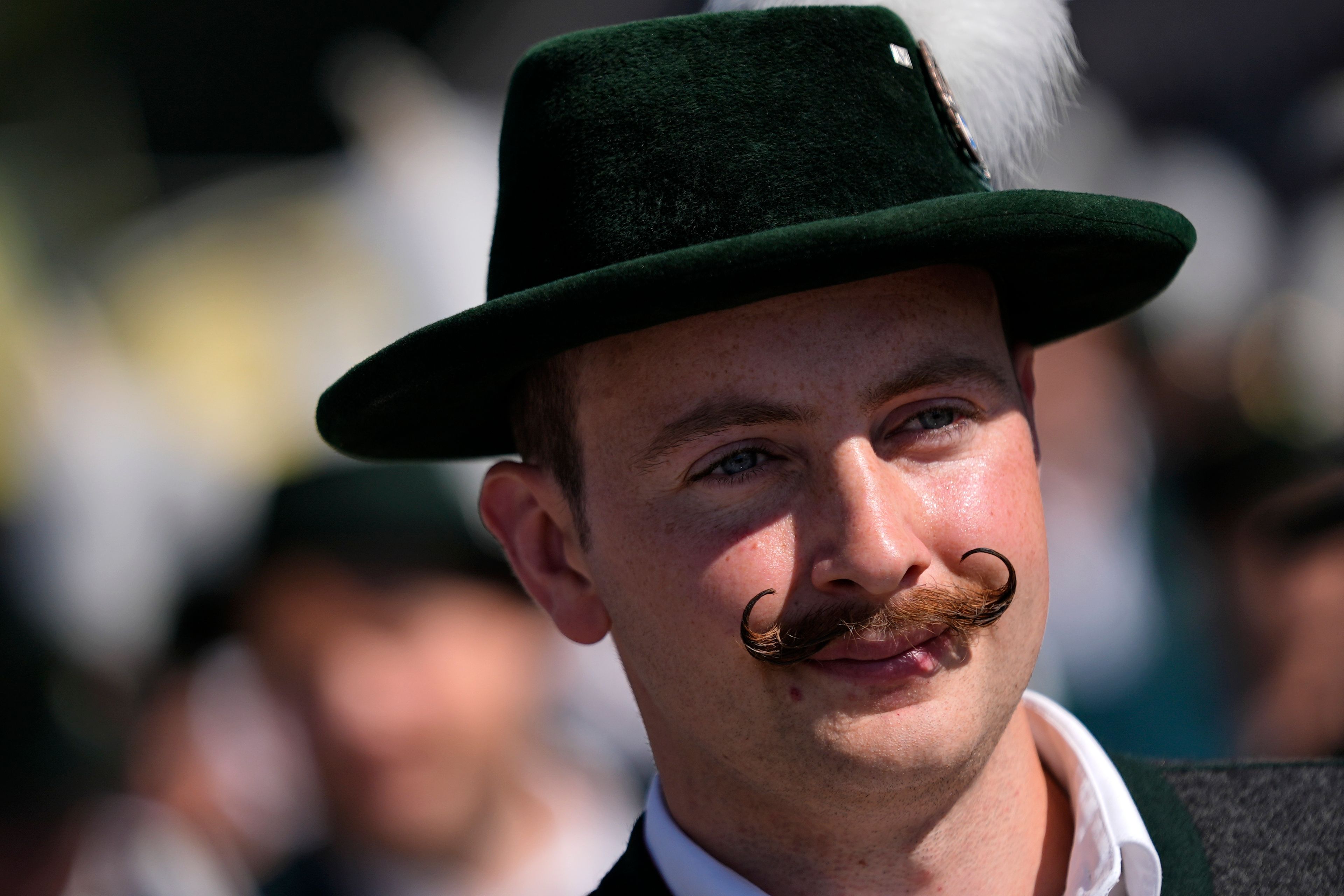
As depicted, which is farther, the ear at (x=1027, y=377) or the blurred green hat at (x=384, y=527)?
the blurred green hat at (x=384, y=527)

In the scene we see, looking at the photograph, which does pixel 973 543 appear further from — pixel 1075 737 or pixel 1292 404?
pixel 1292 404

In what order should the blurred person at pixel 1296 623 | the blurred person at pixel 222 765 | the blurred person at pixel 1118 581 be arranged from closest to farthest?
the blurred person at pixel 1296 623 → the blurred person at pixel 1118 581 → the blurred person at pixel 222 765

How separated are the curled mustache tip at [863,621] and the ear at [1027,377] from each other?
0.44 m

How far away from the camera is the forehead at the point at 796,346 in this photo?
189cm

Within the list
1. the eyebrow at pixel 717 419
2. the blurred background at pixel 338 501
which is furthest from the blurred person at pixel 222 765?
the eyebrow at pixel 717 419

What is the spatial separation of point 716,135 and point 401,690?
256 centimetres

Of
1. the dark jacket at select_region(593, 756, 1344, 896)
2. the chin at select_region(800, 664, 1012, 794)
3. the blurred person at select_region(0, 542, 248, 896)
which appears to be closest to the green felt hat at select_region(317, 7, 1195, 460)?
the chin at select_region(800, 664, 1012, 794)

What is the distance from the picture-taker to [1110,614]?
4.35 metres

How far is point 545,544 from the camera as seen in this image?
2303mm

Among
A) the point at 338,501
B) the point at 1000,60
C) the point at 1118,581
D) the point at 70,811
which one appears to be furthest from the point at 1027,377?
the point at 70,811

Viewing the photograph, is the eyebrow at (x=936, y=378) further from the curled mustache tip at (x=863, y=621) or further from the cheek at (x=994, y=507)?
the curled mustache tip at (x=863, y=621)

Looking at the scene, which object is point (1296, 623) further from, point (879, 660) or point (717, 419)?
point (717, 419)

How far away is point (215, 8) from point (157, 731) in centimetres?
283

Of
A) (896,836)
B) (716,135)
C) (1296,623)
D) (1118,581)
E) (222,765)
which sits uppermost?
(716,135)
